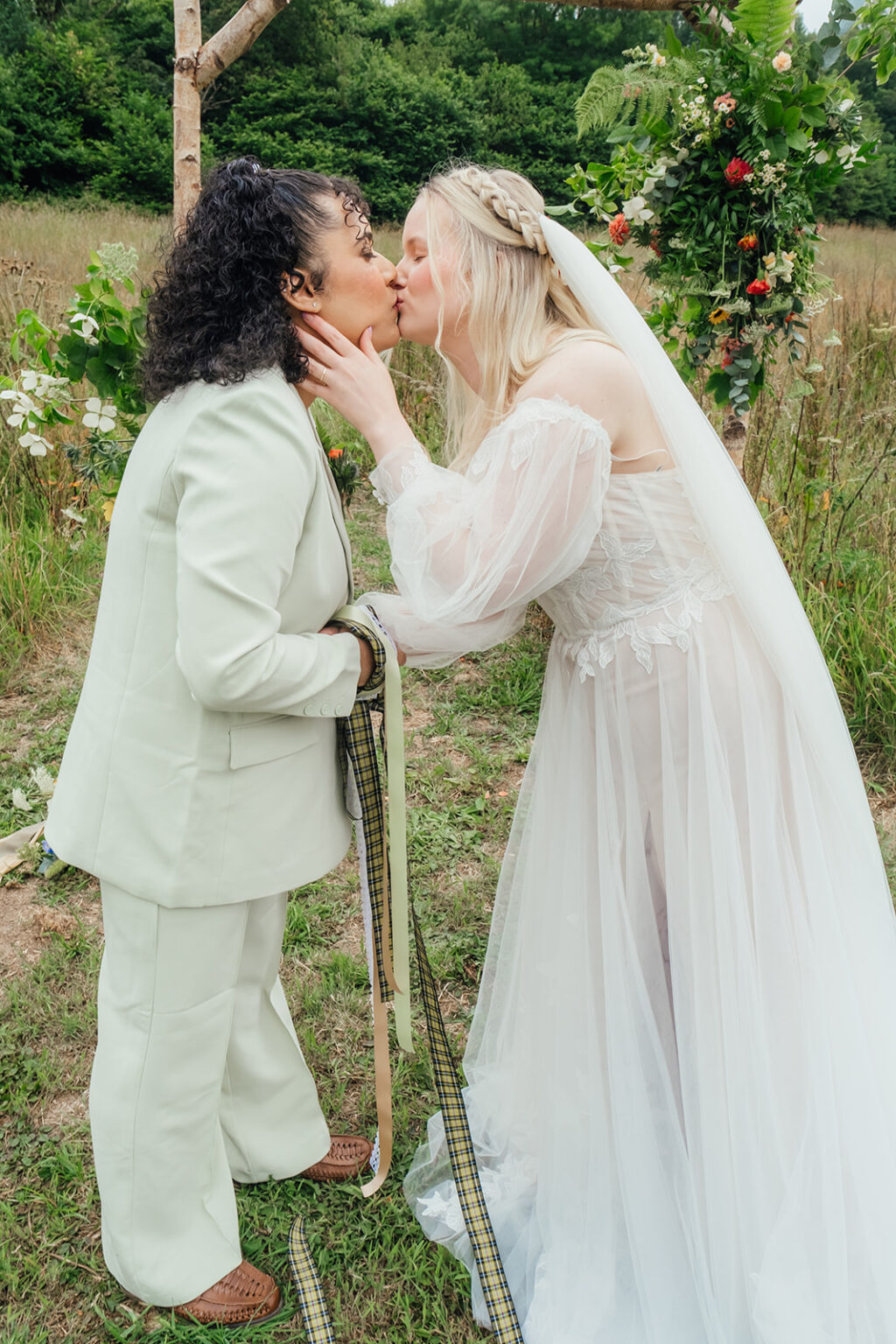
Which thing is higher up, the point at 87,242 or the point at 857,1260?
the point at 857,1260

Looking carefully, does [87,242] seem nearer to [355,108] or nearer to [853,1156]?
[853,1156]

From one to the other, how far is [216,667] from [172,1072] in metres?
0.86

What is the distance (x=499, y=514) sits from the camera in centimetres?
179

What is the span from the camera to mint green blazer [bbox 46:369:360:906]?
1582 millimetres

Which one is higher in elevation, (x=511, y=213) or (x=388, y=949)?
(x=511, y=213)

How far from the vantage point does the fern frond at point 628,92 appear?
110 inches

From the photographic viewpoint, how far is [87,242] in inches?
436

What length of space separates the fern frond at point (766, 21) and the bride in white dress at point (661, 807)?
3.71ft

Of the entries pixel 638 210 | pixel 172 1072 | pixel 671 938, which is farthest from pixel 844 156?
pixel 172 1072

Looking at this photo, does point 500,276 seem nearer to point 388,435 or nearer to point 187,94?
point 388,435

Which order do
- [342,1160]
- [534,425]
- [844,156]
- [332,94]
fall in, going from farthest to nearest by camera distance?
[332,94]
[844,156]
[342,1160]
[534,425]

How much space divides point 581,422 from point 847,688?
2.95m

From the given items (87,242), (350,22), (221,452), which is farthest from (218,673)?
(350,22)

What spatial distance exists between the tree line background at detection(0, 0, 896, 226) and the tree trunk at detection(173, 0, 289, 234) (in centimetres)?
1952
